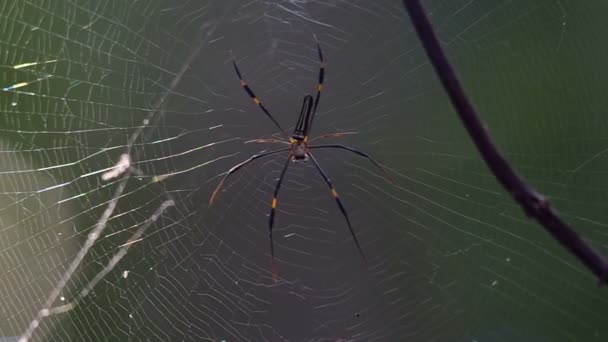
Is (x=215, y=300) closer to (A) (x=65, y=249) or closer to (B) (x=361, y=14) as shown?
(A) (x=65, y=249)

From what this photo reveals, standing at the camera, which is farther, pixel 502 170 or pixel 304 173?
pixel 304 173

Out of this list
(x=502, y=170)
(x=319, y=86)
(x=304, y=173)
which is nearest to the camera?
(x=502, y=170)

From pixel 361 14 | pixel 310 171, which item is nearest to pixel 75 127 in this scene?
pixel 310 171

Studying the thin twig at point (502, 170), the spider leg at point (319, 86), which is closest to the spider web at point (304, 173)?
the spider leg at point (319, 86)

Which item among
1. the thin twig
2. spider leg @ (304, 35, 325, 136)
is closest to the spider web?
spider leg @ (304, 35, 325, 136)

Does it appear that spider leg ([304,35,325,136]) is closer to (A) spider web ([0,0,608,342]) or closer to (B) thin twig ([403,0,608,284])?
Answer: (A) spider web ([0,0,608,342])

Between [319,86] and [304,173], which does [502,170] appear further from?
[304,173]

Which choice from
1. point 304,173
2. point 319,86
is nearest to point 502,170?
point 319,86
